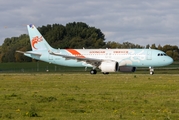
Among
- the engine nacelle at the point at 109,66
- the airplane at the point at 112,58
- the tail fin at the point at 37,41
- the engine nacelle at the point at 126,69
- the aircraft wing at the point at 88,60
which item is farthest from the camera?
the tail fin at the point at 37,41

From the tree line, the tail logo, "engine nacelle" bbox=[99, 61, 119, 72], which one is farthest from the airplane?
the tree line

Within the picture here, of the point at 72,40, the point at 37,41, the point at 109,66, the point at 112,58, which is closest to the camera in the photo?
the point at 109,66

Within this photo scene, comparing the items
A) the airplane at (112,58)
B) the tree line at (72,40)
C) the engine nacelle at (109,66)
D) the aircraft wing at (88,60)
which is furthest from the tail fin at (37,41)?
the tree line at (72,40)

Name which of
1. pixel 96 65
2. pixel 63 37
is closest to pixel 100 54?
pixel 96 65

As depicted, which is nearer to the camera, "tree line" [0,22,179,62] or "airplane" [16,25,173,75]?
"airplane" [16,25,173,75]

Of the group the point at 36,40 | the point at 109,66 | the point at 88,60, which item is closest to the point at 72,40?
the point at 36,40

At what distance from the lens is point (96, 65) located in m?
66.4

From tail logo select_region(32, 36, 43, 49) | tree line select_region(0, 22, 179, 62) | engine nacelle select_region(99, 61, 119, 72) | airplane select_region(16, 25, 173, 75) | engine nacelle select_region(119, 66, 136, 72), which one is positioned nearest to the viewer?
engine nacelle select_region(99, 61, 119, 72)

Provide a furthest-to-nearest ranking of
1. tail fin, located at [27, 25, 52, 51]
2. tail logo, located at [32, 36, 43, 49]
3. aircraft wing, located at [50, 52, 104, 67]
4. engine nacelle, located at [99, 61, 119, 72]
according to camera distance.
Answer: tail logo, located at [32, 36, 43, 49] → tail fin, located at [27, 25, 52, 51] → aircraft wing, located at [50, 52, 104, 67] → engine nacelle, located at [99, 61, 119, 72]

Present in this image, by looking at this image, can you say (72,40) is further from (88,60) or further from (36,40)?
(88,60)

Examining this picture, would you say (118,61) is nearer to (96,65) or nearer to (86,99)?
(96,65)

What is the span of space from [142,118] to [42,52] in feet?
184

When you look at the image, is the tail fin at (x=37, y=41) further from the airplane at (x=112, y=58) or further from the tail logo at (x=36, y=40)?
the airplane at (x=112, y=58)

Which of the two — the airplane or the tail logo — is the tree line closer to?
the tail logo
